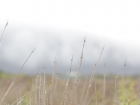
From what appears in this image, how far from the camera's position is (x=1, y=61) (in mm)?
1711

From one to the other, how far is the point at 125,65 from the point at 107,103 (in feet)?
16.3

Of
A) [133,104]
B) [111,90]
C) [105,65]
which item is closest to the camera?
[105,65]

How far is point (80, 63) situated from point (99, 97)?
15.1 feet

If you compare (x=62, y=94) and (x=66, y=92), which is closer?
(x=66, y=92)

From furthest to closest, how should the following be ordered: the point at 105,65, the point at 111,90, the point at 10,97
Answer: the point at 111,90, the point at 10,97, the point at 105,65

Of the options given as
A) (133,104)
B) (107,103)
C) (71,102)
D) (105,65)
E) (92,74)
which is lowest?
(107,103)

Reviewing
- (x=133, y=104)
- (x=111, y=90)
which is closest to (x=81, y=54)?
(x=133, y=104)

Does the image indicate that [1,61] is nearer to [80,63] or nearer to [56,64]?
[56,64]

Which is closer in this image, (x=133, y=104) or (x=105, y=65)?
(x=105, y=65)

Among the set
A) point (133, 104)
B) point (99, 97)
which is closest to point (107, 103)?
point (99, 97)

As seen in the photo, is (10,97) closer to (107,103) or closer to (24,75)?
(107,103)

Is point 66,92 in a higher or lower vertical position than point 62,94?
higher

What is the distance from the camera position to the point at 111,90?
23.0ft

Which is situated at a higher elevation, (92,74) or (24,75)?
(92,74)
